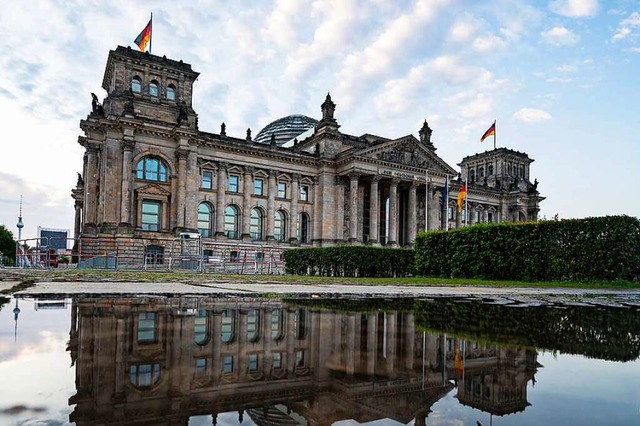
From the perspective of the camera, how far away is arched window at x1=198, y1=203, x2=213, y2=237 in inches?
1825

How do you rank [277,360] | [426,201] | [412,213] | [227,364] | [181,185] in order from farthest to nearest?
[426,201]
[412,213]
[181,185]
[277,360]
[227,364]

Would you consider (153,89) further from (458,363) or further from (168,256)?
(458,363)

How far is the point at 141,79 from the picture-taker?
43.0 m

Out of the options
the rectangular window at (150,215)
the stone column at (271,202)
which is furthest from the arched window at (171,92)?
the stone column at (271,202)

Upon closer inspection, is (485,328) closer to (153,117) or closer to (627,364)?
(627,364)

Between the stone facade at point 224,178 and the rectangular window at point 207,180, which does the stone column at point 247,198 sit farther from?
the rectangular window at point 207,180

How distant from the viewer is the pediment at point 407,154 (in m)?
51.5

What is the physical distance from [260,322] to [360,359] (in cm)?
186

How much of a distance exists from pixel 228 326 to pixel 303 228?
48.4 meters

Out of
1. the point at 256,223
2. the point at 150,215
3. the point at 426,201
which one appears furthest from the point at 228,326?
the point at 426,201

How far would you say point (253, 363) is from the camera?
2.80m

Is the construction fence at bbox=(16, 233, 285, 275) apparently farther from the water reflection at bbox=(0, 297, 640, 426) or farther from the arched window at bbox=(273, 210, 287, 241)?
the water reflection at bbox=(0, 297, 640, 426)

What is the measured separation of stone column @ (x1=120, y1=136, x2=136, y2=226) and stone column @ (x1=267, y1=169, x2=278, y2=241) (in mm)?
14794

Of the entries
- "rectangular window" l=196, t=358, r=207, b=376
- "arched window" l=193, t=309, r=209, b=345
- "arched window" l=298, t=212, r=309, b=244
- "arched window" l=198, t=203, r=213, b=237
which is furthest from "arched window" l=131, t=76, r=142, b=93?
"rectangular window" l=196, t=358, r=207, b=376
